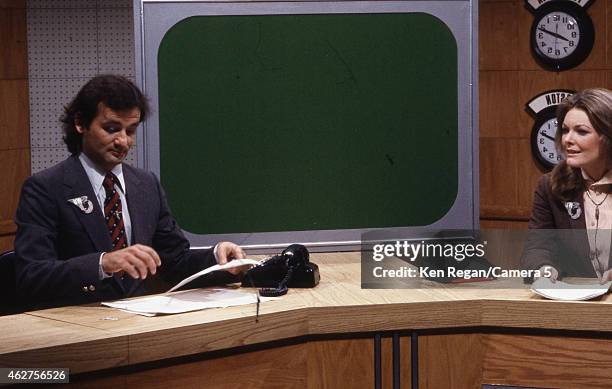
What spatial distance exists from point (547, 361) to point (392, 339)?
388 mm

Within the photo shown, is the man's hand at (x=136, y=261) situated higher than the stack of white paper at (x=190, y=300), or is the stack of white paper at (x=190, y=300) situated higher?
the man's hand at (x=136, y=261)

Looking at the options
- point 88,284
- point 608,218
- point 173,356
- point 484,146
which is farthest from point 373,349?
point 484,146

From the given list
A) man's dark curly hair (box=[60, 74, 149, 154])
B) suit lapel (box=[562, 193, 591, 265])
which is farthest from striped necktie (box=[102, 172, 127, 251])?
suit lapel (box=[562, 193, 591, 265])

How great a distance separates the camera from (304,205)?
3055 millimetres

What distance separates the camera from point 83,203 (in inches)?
101

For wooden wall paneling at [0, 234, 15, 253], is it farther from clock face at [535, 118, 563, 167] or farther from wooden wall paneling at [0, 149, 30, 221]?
clock face at [535, 118, 563, 167]

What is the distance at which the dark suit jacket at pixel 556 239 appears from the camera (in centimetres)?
260

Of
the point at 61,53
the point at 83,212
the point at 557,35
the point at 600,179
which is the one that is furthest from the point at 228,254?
the point at 557,35

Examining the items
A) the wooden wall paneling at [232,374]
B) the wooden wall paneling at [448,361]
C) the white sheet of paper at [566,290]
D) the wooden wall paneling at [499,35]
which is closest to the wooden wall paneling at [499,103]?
the wooden wall paneling at [499,35]

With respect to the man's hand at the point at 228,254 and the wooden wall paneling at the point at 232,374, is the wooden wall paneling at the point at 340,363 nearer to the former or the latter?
the wooden wall paneling at the point at 232,374

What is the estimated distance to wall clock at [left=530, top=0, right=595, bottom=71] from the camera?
539cm

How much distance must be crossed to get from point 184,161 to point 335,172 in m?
0.52

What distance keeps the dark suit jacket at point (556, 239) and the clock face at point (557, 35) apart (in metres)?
2.70

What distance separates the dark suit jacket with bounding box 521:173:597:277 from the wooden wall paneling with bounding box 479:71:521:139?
271cm
